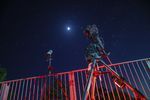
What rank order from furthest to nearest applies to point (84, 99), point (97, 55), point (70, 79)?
1. point (70, 79)
2. point (97, 55)
3. point (84, 99)

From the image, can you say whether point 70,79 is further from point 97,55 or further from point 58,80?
point 97,55

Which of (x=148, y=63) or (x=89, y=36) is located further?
(x=148, y=63)

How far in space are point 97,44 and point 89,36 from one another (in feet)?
1.12

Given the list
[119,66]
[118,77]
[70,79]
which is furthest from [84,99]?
[119,66]

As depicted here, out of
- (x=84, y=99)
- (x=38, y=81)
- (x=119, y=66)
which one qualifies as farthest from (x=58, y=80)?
(x=84, y=99)

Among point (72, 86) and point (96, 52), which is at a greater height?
point (96, 52)

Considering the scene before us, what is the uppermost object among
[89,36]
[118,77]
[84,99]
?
[89,36]

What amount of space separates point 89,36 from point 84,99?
8.16 ft

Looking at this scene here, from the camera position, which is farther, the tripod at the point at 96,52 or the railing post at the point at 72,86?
the railing post at the point at 72,86

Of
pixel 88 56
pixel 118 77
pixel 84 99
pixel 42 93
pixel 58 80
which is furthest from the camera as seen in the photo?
pixel 58 80

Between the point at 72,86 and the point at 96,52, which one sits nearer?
the point at 96,52

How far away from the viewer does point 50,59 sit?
7.07 metres

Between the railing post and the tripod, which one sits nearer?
the tripod

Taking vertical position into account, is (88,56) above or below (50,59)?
below
